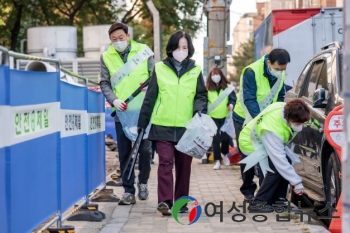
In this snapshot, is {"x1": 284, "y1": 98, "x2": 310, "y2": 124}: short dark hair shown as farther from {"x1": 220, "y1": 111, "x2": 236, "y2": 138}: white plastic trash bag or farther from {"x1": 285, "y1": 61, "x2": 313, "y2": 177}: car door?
{"x1": 220, "y1": 111, "x2": 236, "y2": 138}: white plastic trash bag

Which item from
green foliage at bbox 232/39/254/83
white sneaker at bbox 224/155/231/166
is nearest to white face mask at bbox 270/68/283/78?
white sneaker at bbox 224/155/231/166

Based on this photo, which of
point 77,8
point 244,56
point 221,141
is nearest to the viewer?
point 221,141

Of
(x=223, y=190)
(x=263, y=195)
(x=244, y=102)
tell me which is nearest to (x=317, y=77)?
(x=244, y=102)

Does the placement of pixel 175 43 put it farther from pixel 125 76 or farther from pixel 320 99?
pixel 320 99

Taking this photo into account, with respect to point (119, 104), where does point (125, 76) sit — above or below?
above

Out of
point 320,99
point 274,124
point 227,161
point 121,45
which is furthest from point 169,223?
point 227,161

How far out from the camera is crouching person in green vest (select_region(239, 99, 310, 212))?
7965mm

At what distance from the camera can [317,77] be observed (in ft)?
29.7

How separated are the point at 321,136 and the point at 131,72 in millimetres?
2308

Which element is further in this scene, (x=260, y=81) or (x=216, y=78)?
(x=216, y=78)

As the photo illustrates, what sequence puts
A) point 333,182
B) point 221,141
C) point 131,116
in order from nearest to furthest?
point 333,182 → point 131,116 → point 221,141

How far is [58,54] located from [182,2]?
8.38 meters

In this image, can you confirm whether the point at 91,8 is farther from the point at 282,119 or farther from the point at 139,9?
the point at 282,119

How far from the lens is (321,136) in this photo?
8023mm
